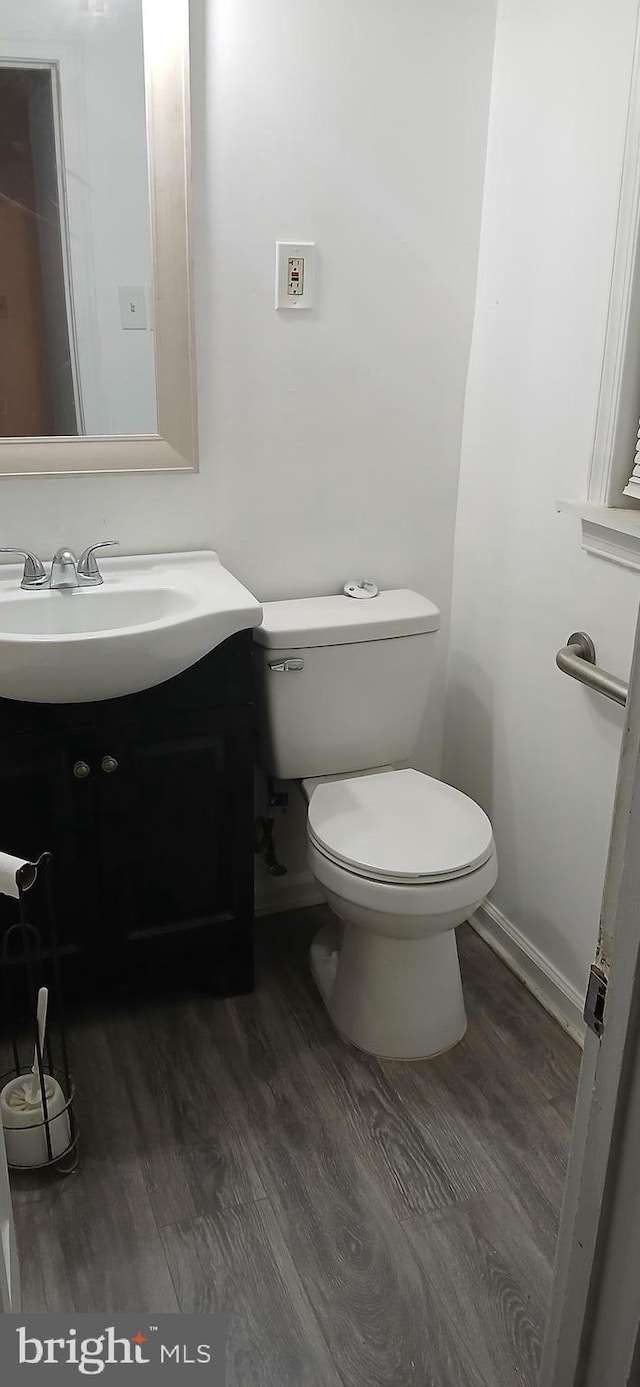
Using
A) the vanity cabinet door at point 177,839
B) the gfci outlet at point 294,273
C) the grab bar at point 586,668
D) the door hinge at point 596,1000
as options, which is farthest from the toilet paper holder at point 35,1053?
the gfci outlet at point 294,273

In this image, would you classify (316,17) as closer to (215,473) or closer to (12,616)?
(215,473)

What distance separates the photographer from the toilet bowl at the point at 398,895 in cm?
177

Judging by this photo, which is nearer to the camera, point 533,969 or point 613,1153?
point 613,1153

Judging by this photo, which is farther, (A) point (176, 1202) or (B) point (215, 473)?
(B) point (215, 473)

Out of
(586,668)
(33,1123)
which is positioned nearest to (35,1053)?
(33,1123)

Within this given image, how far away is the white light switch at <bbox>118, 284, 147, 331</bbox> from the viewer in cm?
184

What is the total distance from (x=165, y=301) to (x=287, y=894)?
1310 mm

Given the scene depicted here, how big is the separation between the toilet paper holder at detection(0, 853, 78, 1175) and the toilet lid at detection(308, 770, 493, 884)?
51 centimetres

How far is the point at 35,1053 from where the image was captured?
1637 mm

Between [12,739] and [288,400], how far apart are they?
864mm

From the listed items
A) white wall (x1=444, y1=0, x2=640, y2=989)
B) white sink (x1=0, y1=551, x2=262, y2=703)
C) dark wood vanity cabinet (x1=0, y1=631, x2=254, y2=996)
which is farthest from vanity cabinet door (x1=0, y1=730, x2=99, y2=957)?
white wall (x1=444, y1=0, x2=640, y2=989)

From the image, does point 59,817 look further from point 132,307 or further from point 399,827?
point 132,307

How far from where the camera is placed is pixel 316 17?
72.1 inches

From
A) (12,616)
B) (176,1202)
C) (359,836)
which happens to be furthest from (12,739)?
(176,1202)
